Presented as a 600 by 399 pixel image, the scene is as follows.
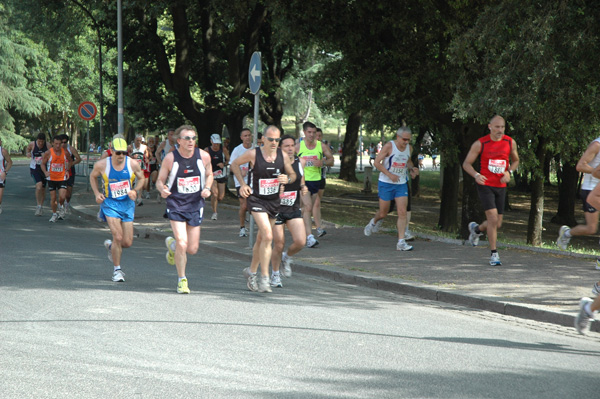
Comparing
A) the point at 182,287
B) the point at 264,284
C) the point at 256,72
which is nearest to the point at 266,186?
the point at 264,284

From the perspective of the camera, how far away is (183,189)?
865cm

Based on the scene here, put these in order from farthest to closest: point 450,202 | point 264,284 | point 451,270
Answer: point 450,202 < point 451,270 < point 264,284

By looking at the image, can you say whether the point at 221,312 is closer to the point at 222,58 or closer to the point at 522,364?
the point at 522,364

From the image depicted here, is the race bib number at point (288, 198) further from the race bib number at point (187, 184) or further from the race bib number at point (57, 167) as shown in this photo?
the race bib number at point (57, 167)

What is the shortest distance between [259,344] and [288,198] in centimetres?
291

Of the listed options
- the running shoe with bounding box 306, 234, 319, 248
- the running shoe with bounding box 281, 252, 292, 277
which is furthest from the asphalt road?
the running shoe with bounding box 306, 234, 319, 248

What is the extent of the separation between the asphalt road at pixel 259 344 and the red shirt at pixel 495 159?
2683 mm

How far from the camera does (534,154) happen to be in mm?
17688

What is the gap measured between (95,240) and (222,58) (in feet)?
46.9

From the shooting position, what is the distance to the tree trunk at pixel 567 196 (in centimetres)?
2595

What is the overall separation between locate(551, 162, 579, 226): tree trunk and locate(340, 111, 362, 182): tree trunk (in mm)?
13653

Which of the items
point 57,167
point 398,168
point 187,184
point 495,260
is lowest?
point 495,260

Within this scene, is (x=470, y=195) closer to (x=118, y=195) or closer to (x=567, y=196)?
(x=118, y=195)

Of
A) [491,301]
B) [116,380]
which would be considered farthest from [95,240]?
[116,380]
